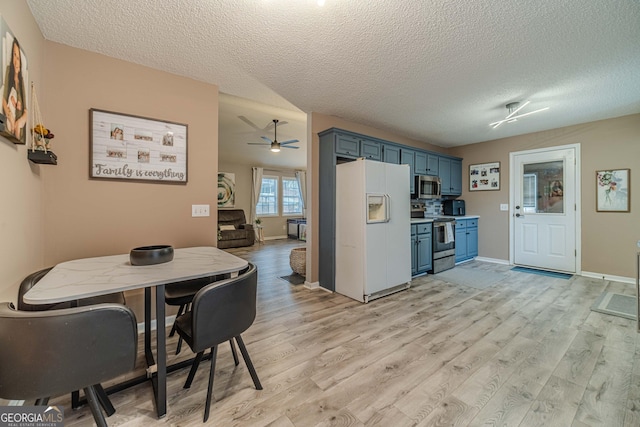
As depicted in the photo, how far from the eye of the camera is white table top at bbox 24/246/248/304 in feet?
3.72

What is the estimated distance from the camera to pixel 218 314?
52.9 inches

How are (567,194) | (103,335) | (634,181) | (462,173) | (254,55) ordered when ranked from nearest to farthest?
1. (103,335)
2. (254,55)
3. (634,181)
4. (567,194)
5. (462,173)

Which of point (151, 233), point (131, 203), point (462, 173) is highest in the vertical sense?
point (462, 173)

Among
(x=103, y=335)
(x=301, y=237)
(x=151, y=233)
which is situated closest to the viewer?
(x=103, y=335)

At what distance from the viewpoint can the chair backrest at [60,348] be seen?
92 centimetres

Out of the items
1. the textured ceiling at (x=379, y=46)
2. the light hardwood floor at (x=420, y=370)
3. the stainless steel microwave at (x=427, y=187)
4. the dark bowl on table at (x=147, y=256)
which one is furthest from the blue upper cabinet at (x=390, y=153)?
the dark bowl on table at (x=147, y=256)

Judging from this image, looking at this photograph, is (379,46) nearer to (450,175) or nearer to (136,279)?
(136,279)

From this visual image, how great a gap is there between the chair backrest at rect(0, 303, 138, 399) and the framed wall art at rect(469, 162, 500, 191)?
602 cm

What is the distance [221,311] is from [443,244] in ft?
13.6


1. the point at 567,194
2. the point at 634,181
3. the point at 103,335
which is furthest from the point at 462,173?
the point at 103,335

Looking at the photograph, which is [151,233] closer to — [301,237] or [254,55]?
[254,55]

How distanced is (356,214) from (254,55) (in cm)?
201

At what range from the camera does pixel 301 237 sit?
8.47m

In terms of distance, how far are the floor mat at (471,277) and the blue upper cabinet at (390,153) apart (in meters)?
2.08
